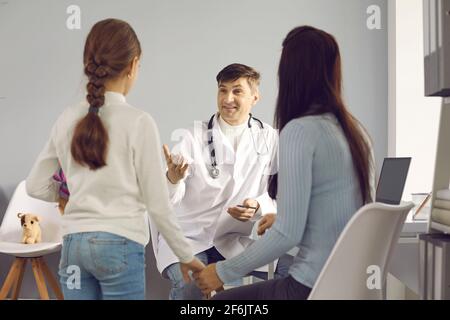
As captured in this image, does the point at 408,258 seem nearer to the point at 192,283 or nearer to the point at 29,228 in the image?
the point at 192,283

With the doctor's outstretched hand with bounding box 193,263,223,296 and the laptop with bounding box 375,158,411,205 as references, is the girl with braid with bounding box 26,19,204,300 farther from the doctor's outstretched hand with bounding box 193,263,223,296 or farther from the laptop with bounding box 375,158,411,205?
the laptop with bounding box 375,158,411,205

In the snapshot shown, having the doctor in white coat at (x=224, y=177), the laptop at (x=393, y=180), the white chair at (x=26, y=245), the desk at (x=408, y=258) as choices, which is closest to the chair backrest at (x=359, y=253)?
the laptop at (x=393, y=180)

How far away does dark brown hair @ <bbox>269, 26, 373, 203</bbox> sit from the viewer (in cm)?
126

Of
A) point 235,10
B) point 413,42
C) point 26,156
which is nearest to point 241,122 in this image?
point 235,10

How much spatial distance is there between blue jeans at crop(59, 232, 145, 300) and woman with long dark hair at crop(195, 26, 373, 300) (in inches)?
6.5

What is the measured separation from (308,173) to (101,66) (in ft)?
1.57

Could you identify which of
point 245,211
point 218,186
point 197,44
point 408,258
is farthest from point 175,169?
point 197,44

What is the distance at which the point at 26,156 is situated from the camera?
2.92 m

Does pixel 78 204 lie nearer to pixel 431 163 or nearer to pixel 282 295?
pixel 282 295

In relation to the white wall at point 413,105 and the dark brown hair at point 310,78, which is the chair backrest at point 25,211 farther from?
the dark brown hair at point 310,78

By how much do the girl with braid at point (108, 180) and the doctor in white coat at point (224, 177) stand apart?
70 centimetres

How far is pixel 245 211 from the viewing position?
185 centimetres

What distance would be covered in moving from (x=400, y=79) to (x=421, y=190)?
52cm

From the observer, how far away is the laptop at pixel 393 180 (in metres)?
1.62
